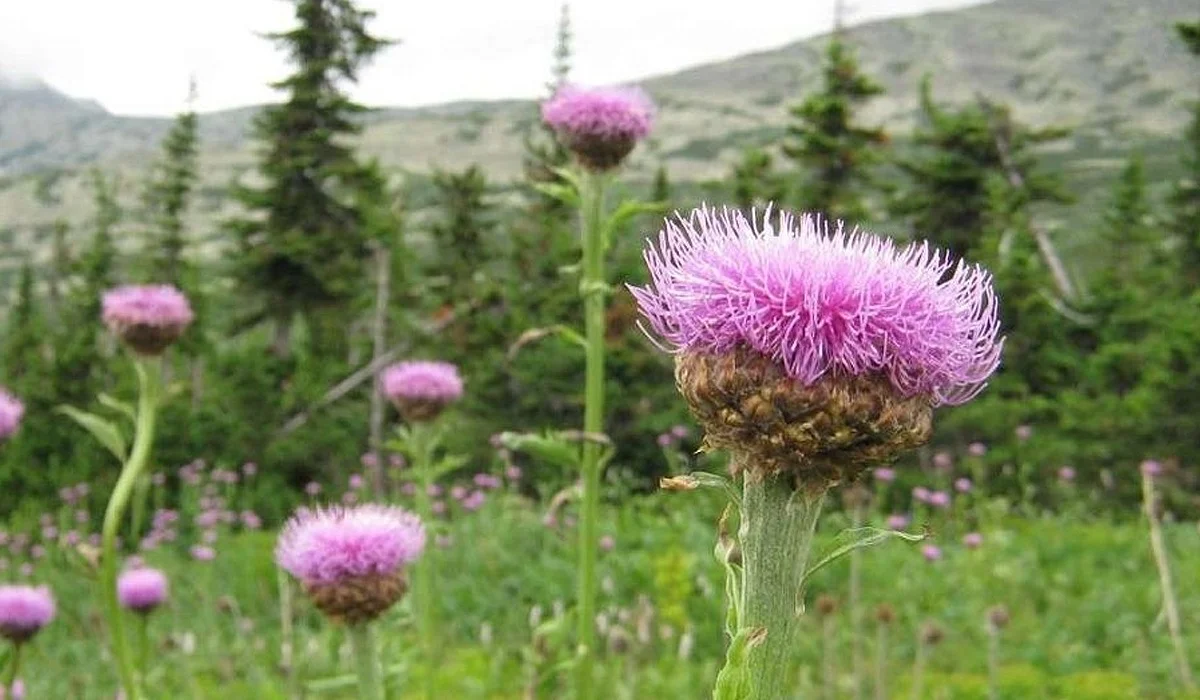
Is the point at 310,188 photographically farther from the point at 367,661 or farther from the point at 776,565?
the point at 776,565

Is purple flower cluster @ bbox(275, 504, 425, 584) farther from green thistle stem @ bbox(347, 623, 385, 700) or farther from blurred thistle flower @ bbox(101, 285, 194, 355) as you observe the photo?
blurred thistle flower @ bbox(101, 285, 194, 355)

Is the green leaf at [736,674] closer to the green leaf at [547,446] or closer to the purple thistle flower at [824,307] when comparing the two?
the purple thistle flower at [824,307]

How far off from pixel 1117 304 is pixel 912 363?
16784 millimetres

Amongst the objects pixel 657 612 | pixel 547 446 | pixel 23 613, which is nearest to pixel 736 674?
pixel 547 446

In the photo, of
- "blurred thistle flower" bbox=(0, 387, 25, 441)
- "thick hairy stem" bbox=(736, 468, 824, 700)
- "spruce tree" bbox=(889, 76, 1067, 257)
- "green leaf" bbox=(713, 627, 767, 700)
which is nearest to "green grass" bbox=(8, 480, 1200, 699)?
"blurred thistle flower" bbox=(0, 387, 25, 441)

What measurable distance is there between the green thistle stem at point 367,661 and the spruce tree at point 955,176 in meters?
18.0

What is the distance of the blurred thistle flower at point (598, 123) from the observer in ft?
15.2

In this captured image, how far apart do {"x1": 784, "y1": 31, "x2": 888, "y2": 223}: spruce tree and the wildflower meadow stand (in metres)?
0.08

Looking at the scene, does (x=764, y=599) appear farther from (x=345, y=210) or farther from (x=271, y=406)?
(x=345, y=210)

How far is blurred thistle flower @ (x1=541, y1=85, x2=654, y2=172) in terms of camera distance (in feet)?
15.2

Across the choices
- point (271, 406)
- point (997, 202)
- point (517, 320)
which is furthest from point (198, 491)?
point (997, 202)

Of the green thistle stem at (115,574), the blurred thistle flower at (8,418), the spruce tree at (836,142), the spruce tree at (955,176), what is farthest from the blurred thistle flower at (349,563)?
the spruce tree at (955,176)

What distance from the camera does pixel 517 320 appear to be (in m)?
16.4

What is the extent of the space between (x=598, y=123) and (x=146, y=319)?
2.05m
